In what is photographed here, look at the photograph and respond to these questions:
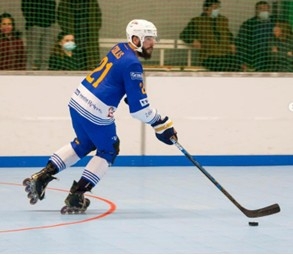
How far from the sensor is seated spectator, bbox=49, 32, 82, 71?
8.66 m

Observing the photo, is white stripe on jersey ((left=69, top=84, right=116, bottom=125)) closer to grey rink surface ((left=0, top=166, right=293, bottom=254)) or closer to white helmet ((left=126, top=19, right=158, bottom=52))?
white helmet ((left=126, top=19, right=158, bottom=52))

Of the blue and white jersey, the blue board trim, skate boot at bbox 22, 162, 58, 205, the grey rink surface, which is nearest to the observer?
the grey rink surface

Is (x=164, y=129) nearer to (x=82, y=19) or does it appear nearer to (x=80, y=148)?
(x=80, y=148)

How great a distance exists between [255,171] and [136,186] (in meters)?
1.62

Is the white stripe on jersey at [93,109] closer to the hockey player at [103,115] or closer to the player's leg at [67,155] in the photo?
→ the hockey player at [103,115]

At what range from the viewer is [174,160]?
881 centimetres

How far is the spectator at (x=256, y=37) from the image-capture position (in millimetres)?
9070

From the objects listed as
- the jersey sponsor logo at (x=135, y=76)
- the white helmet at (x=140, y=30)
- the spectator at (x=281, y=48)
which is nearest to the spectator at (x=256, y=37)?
the spectator at (x=281, y=48)

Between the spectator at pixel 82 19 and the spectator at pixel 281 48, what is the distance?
1.82 m

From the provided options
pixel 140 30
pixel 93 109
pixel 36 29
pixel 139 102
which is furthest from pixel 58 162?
pixel 36 29

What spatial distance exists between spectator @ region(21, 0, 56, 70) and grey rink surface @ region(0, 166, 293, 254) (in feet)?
3.57

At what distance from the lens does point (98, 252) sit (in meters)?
4.71

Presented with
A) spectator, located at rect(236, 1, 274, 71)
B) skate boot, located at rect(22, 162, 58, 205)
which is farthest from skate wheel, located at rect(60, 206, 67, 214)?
spectator, located at rect(236, 1, 274, 71)

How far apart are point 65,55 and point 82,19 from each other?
1.33ft
